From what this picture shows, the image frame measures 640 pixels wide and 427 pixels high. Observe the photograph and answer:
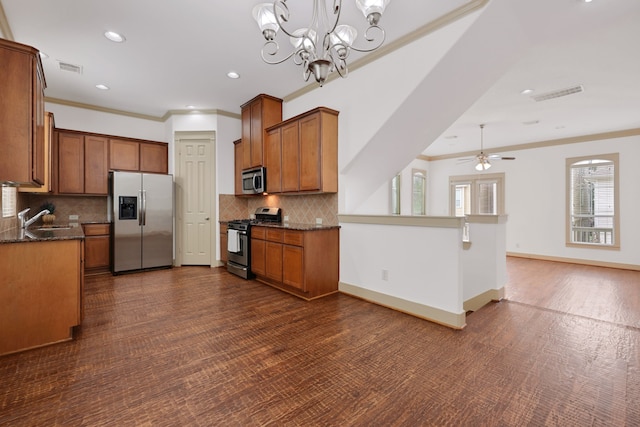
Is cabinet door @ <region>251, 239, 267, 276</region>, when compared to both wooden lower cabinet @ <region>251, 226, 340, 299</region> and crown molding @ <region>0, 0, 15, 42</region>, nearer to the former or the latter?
wooden lower cabinet @ <region>251, 226, 340, 299</region>

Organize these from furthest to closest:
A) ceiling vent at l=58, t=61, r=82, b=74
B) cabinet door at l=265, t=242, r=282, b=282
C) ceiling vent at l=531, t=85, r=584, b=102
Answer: ceiling vent at l=531, t=85, r=584, b=102, cabinet door at l=265, t=242, r=282, b=282, ceiling vent at l=58, t=61, r=82, b=74

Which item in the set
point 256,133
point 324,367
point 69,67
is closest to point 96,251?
point 69,67

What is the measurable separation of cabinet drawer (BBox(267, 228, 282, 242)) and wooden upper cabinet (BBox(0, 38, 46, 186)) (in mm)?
2450

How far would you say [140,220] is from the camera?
506 cm

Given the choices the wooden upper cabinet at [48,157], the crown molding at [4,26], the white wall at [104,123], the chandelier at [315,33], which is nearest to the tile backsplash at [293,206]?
the white wall at [104,123]

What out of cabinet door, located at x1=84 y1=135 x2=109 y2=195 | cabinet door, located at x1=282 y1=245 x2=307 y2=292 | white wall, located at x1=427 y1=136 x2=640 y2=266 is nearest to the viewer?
cabinet door, located at x1=282 y1=245 x2=307 y2=292

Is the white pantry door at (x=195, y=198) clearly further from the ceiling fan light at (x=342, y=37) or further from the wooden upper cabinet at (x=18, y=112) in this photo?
the ceiling fan light at (x=342, y=37)

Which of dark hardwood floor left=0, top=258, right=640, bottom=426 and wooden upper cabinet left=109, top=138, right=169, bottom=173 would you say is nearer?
dark hardwood floor left=0, top=258, right=640, bottom=426

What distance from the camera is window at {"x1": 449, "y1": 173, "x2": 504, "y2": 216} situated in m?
7.86

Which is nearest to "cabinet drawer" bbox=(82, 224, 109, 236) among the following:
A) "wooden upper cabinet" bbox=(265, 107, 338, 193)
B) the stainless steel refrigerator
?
the stainless steel refrigerator

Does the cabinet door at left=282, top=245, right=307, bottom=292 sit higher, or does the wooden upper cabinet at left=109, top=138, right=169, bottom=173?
the wooden upper cabinet at left=109, top=138, right=169, bottom=173

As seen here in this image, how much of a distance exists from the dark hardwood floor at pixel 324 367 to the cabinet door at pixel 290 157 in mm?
1704

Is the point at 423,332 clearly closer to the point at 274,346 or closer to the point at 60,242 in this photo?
the point at 274,346

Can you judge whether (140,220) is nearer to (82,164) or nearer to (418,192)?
(82,164)
